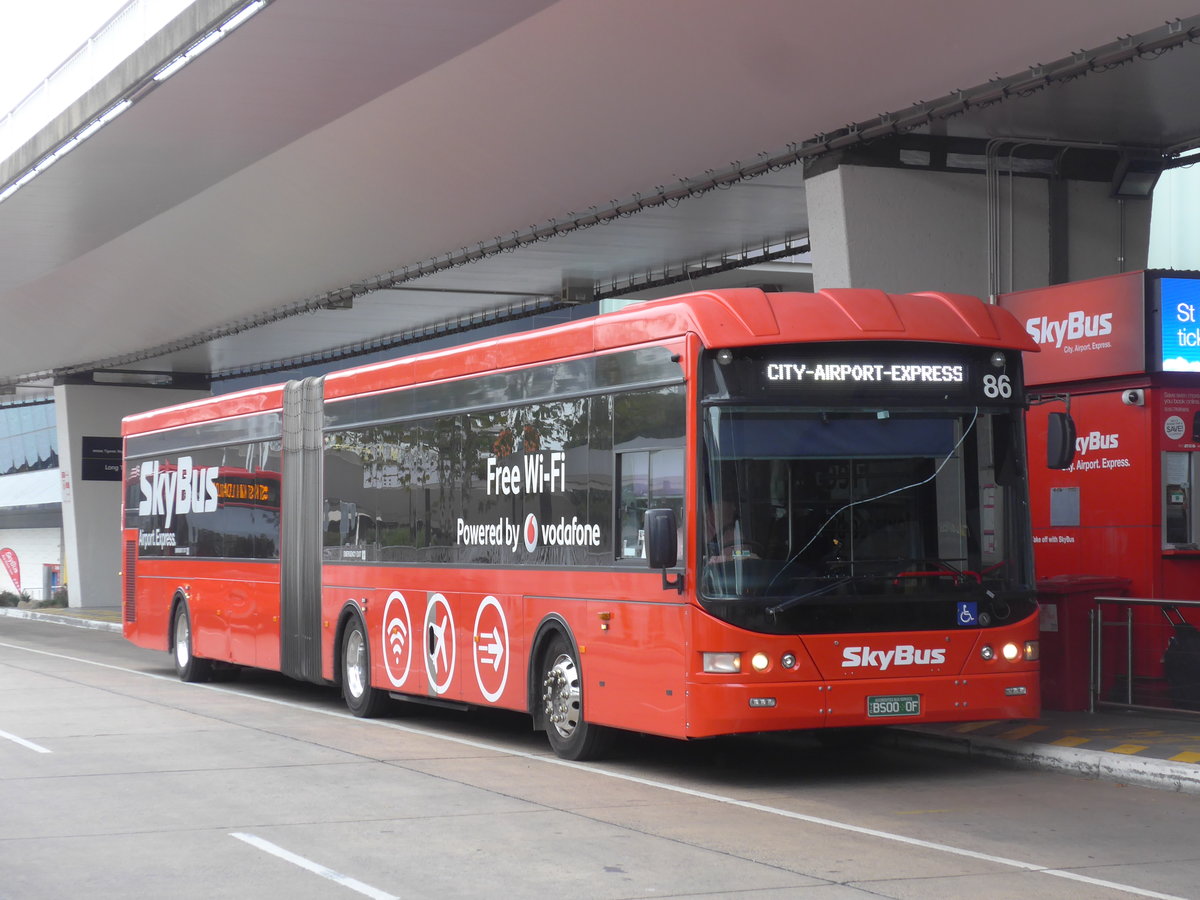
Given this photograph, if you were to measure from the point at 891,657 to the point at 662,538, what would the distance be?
70.3 inches

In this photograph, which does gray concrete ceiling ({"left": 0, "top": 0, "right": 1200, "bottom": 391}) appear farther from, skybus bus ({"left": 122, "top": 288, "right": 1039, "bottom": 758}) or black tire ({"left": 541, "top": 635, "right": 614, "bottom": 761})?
black tire ({"left": 541, "top": 635, "right": 614, "bottom": 761})

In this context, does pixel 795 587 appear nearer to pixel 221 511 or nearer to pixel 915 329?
pixel 915 329

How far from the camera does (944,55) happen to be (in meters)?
14.1

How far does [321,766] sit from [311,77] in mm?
8003

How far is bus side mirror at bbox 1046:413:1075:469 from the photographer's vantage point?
38.0 feet

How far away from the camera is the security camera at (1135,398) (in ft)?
47.1

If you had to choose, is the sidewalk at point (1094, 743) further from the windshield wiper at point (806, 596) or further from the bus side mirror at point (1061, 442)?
the windshield wiper at point (806, 596)

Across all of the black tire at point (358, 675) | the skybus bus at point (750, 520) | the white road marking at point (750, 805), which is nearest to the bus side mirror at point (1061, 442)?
the skybus bus at point (750, 520)

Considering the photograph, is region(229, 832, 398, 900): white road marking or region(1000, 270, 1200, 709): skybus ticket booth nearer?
region(229, 832, 398, 900): white road marking

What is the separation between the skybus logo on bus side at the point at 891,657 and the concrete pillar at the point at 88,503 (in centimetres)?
3607

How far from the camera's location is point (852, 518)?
1071 centimetres

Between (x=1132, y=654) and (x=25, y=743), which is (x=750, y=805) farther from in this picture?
(x=25, y=743)

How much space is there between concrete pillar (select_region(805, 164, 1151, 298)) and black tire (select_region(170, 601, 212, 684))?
30.6ft

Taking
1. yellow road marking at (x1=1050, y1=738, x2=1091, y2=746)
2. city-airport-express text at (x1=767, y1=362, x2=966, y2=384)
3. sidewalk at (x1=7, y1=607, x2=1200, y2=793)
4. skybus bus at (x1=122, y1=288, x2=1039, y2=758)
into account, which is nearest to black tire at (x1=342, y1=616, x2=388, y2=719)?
skybus bus at (x1=122, y1=288, x2=1039, y2=758)
